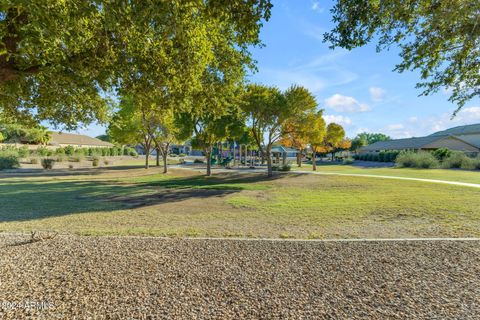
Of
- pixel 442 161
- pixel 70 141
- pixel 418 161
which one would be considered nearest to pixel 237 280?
pixel 418 161

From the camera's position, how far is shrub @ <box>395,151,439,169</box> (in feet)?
92.3

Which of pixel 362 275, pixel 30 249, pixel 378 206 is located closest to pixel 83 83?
pixel 30 249

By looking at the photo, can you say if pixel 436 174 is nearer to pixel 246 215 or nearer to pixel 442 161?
pixel 442 161

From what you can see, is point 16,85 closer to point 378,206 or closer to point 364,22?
point 364,22

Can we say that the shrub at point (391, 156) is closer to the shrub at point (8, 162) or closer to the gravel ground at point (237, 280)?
the gravel ground at point (237, 280)

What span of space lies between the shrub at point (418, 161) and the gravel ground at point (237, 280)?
28.6 m

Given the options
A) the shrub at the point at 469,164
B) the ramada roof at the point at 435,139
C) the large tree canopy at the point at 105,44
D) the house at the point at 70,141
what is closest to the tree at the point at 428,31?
the large tree canopy at the point at 105,44

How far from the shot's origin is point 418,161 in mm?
29156

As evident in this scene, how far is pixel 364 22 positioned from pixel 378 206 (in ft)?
22.8

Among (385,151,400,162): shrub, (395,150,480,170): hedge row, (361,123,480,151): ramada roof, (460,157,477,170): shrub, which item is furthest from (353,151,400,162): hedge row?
(460,157,477,170): shrub

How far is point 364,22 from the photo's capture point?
5082mm

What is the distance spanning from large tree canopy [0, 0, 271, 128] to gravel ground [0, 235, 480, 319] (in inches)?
135

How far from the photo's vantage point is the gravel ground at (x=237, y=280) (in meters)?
2.94

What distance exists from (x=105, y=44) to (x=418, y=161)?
34237mm
